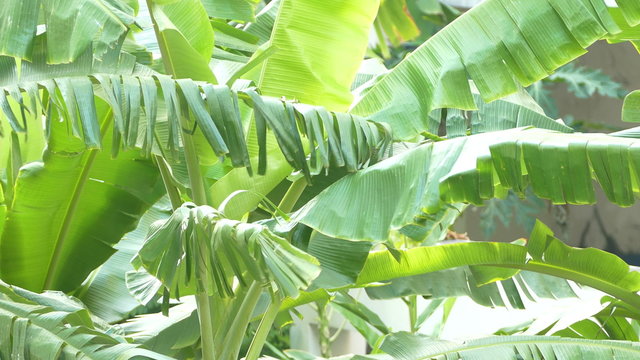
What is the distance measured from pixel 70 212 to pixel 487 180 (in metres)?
1.40

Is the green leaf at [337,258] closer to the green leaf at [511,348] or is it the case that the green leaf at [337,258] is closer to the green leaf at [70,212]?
the green leaf at [511,348]

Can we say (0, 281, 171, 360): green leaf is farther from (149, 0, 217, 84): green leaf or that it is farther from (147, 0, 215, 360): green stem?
(149, 0, 217, 84): green leaf

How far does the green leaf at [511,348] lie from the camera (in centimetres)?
216

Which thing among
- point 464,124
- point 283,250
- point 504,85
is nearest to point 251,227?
point 283,250

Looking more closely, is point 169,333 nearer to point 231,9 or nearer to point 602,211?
point 231,9

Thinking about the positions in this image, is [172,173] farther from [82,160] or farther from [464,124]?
[464,124]

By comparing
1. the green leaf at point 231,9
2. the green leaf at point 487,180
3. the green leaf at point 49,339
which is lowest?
the green leaf at point 49,339

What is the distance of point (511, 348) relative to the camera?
87.4 inches

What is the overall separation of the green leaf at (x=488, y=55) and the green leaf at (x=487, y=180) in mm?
207

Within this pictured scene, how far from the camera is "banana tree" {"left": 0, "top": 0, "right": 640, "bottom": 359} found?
1.70m

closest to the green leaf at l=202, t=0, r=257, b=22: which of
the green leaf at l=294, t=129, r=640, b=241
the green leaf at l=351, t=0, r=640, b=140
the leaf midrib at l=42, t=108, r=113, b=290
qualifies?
the leaf midrib at l=42, t=108, r=113, b=290

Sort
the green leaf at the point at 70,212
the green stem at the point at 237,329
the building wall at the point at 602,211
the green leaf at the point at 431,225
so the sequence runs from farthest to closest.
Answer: the building wall at the point at 602,211 < the green leaf at the point at 70,212 < the green stem at the point at 237,329 < the green leaf at the point at 431,225

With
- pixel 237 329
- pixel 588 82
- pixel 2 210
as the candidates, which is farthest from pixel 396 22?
pixel 588 82

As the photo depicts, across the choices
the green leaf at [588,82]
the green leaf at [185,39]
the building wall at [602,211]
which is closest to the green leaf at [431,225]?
the green leaf at [185,39]
